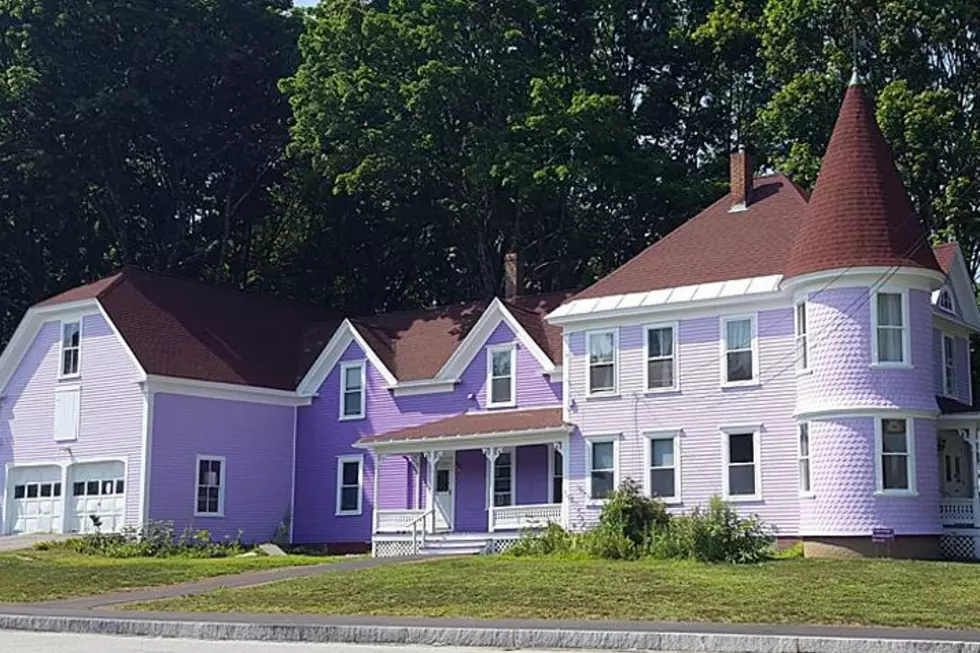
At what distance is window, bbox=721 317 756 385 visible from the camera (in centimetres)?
3462

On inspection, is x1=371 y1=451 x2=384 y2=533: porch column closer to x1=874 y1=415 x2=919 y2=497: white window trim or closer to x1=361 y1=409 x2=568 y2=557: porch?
x1=361 y1=409 x2=568 y2=557: porch

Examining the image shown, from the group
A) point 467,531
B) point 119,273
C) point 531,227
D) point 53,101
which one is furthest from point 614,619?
point 53,101

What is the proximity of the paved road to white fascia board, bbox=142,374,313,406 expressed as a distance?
21.7 metres

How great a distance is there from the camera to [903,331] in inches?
1261

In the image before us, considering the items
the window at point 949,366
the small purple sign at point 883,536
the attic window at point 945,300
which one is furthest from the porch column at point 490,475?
the attic window at point 945,300

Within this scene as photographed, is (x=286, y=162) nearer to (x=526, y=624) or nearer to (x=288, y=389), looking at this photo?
(x=288, y=389)

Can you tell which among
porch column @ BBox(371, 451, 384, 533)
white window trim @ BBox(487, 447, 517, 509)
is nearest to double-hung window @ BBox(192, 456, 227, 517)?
porch column @ BBox(371, 451, 384, 533)

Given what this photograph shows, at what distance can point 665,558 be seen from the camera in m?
29.3

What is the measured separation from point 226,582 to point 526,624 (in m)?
10.8

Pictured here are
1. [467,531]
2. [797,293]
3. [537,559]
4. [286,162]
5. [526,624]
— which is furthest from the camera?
[286,162]

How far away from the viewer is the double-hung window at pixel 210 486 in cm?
4238

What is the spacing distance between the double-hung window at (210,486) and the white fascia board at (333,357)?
3985 mm

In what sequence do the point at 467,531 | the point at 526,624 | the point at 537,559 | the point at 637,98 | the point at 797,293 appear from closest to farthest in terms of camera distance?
the point at 526,624 < the point at 537,559 < the point at 797,293 < the point at 467,531 < the point at 637,98

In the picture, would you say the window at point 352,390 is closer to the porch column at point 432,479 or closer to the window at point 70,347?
the porch column at point 432,479
